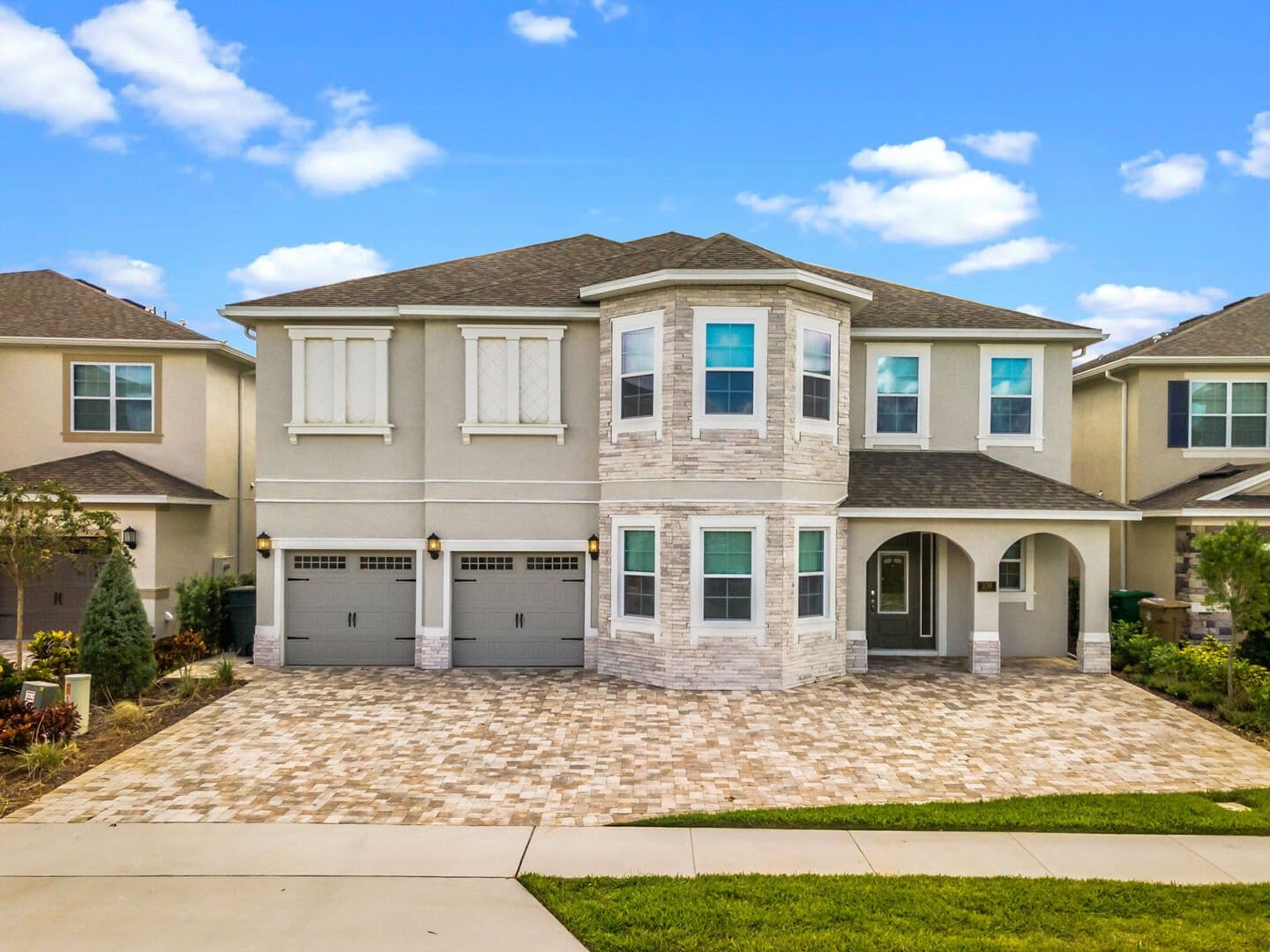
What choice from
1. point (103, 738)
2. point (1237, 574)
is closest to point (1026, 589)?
point (1237, 574)

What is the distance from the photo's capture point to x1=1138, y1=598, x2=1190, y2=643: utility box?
14617 millimetres

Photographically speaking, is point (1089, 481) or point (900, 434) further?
point (1089, 481)

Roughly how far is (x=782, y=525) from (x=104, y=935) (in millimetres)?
9695

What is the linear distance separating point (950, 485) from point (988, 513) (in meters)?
0.87

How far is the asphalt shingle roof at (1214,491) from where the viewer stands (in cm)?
1501

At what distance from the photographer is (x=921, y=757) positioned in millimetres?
9469

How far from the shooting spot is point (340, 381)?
14102 mm

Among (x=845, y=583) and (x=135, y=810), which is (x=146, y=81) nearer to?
(x=135, y=810)

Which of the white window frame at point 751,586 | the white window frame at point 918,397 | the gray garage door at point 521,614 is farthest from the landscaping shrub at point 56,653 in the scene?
the white window frame at point 918,397

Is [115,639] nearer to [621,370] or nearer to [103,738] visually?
[103,738]

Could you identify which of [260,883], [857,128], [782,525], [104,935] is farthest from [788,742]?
[857,128]

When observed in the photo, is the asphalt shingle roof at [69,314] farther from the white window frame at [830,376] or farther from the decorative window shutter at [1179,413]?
the decorative window shutter at [1179,413]

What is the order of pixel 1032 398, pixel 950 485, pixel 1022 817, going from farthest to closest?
pixel 1032 398, pixel 950 485, pixel 1022 817

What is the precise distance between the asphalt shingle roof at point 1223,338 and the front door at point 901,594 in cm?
682
